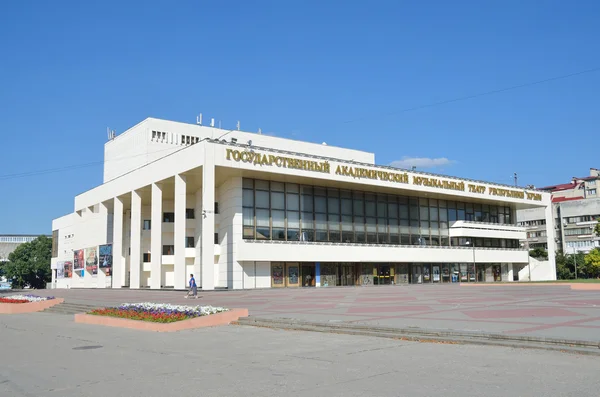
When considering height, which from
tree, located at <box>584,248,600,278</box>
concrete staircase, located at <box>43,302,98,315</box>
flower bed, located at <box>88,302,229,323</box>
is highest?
tree, located at <box>584,248,600,278</box>

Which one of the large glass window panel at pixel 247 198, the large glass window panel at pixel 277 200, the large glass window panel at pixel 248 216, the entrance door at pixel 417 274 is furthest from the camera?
the entrance door at pixel 417 274

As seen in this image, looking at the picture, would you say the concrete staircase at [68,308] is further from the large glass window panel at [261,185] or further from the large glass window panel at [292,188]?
the large glass window panel at [292,188]

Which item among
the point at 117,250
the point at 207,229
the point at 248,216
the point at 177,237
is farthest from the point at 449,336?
the point at 117,250

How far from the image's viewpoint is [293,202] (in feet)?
167

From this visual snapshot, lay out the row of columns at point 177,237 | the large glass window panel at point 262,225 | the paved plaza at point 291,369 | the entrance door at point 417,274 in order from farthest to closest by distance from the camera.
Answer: the entrance door at point 417,274 → the large glass window panel at point 262,225 → the row of columns at point 177,237 → the paved plaza at point 291,369

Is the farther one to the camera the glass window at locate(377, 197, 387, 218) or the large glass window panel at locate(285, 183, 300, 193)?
the glass window at locate(377, 197, 387, 218)

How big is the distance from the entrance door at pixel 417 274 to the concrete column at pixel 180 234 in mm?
25711

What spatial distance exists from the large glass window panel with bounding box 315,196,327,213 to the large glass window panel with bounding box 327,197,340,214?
46cm

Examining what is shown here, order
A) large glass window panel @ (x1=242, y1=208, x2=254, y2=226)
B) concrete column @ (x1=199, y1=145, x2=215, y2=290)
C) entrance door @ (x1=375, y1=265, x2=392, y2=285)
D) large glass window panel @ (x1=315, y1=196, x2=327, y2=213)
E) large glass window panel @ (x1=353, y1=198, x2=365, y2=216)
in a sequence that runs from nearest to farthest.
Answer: concrete column @ (x1=199, y1=145, x2=215, y2=290)
large glass window panel @ (x1=242, y1=208, x2=254, y2=226)
large glass window panel @ (x1=315, y1=196, x2=327, y2=213)
large glass window panel @ (x1=353, y1=198, x2=365, y2=216)
entrance door @ (x1=375, y1=265, x2=392, y2=285)

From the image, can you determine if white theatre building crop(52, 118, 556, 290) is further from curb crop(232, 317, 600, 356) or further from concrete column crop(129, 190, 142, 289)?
curb crop(232, 317, 600, 356)

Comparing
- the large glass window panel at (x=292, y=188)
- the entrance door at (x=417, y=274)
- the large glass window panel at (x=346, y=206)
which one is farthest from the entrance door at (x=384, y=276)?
the large glass window panel at (x=292, y=188)

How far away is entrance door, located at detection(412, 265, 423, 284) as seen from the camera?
60.4 metres

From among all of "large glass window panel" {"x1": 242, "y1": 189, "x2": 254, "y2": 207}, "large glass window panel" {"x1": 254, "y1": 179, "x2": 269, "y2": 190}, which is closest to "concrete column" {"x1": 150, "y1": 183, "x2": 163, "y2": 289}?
"large glass window panel" {"x1": 242, "y1": 189, "x2": 254, "y2": 207}

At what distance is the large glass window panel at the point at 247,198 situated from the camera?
47.6m
